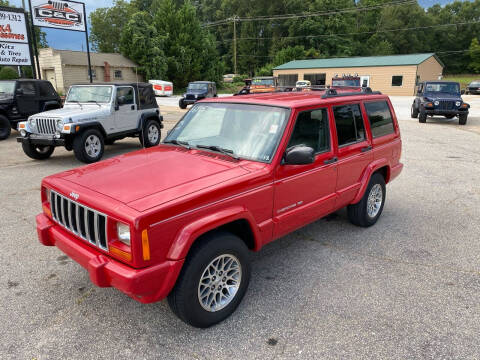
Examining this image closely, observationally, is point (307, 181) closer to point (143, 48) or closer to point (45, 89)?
point (45, 89)

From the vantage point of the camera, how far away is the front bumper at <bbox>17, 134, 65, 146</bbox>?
823 cm

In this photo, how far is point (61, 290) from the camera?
11.4 feet

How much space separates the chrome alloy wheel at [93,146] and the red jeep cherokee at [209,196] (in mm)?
5281

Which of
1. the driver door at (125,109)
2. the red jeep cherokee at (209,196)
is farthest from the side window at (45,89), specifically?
the red jeep cherokee at (209,196)

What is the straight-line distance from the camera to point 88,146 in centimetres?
866

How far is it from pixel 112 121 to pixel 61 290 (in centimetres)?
647

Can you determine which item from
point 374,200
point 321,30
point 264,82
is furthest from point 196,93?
point 321,30

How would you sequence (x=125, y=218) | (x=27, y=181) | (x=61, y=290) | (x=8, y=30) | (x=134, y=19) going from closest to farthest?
(x=125, y=218), (x=61, y=290), (x=27, y=181), (x=8, y=30), (x=134, y=19)

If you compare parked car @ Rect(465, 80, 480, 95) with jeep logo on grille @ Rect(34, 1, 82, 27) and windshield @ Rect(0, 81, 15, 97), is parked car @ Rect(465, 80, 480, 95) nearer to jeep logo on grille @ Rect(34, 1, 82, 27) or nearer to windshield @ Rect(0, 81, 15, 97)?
jeep logo on grille @ Rect(34, 1, 82, 27)

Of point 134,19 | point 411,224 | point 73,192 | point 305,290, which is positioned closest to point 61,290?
point 73,192

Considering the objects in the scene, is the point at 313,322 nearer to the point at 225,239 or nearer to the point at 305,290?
the point at 305,290

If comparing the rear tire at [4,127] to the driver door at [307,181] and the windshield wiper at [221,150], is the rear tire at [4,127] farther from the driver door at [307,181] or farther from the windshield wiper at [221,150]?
the driver door at [307,181]

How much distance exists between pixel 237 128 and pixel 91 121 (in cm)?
615

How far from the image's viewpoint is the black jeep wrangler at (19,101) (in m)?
12.0
